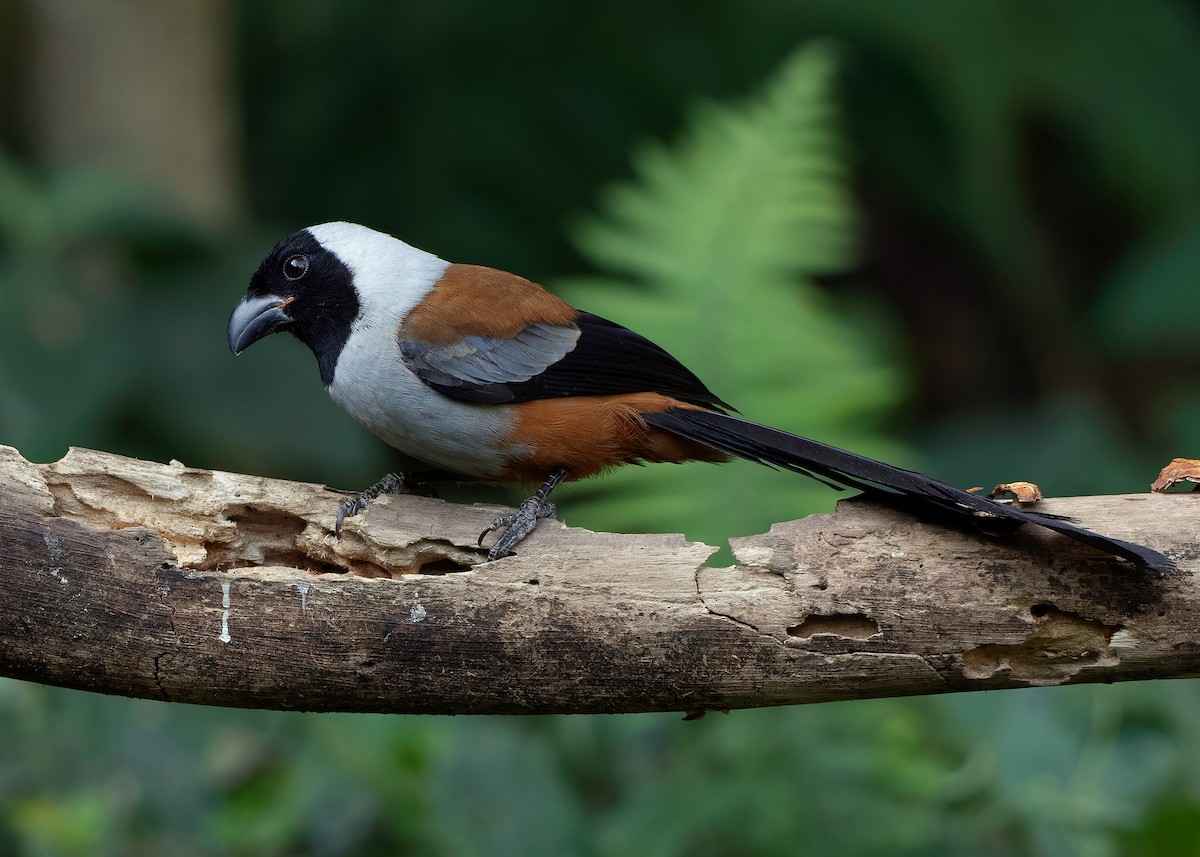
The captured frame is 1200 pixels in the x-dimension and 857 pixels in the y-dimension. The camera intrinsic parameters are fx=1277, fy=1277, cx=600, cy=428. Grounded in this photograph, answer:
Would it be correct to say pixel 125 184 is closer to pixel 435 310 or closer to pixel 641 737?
pixel 435 310

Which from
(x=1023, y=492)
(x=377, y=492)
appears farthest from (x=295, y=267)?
(x=1023, y=492)

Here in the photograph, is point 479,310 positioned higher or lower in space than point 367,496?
higher

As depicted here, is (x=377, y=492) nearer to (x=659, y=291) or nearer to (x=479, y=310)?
(x=479, y=310)

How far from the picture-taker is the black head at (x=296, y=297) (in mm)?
3721

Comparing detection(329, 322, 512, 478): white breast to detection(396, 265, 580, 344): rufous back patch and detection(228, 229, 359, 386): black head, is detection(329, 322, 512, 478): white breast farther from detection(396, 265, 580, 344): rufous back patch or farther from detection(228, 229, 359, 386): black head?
detection(228, 229, 359, 386): black head

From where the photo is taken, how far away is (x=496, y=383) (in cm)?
342

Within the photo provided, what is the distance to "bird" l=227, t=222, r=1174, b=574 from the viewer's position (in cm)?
340

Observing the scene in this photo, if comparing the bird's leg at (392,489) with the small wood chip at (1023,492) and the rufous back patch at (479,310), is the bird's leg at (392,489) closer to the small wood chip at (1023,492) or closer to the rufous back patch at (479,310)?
the rufous back patch at (479,310)

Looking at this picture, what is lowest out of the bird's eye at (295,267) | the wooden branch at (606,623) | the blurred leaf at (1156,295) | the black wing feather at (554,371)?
the wooden branch at (606,623)

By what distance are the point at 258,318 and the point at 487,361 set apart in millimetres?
765

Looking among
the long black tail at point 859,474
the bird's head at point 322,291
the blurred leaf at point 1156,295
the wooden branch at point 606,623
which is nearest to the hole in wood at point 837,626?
the wooden branch at point 606,623

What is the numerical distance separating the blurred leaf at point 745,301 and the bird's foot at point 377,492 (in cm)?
108

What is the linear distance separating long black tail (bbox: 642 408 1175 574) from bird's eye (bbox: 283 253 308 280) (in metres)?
1.15

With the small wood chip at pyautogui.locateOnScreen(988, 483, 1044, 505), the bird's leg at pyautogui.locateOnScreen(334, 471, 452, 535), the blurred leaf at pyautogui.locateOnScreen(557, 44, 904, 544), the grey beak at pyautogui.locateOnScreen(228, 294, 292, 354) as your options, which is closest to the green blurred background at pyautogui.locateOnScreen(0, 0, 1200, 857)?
the blurred leaf at pyautogui.locateOnScreen(557, 44, 904, 544)
